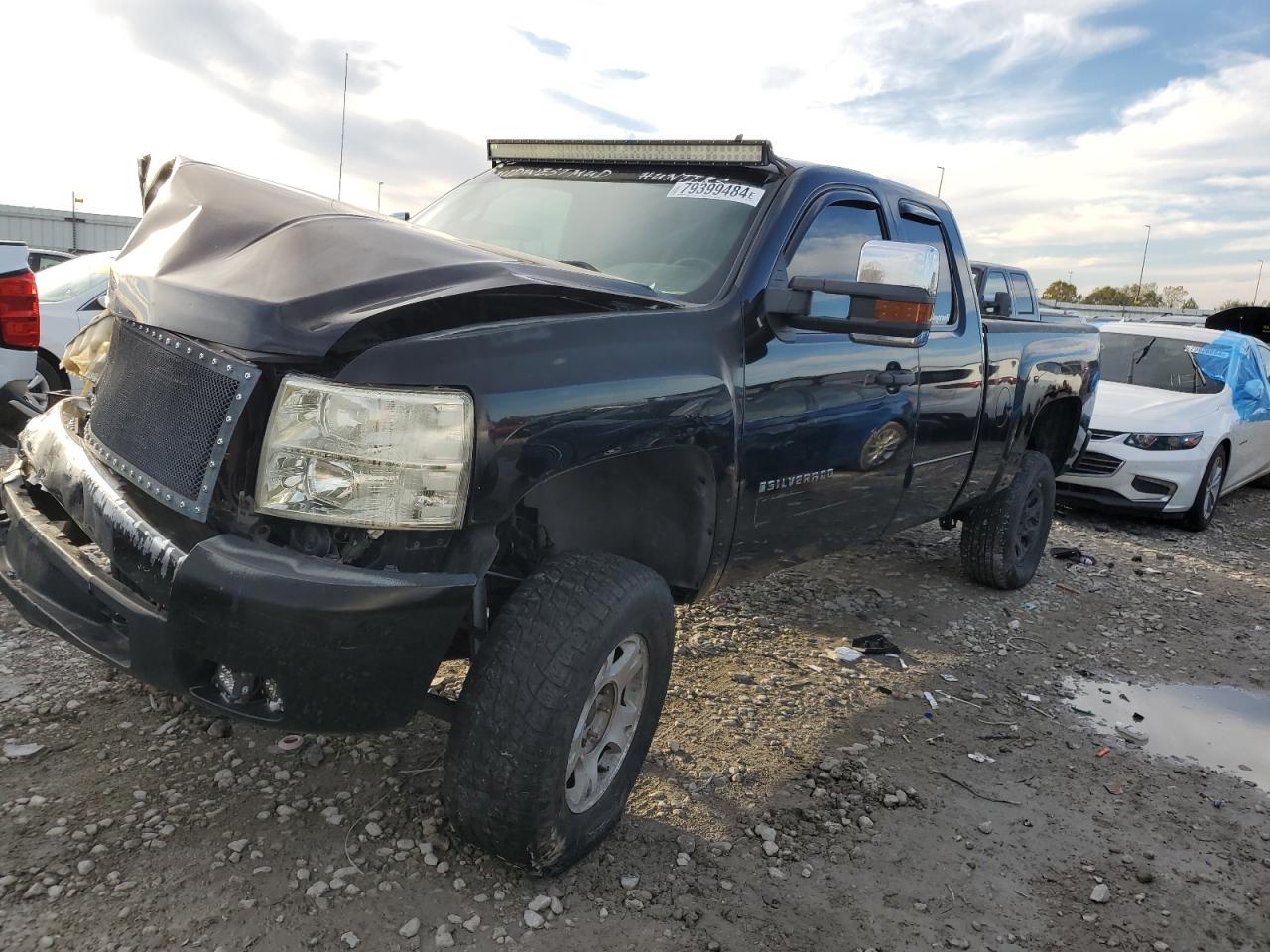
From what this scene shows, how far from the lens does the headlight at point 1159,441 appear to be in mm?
7410

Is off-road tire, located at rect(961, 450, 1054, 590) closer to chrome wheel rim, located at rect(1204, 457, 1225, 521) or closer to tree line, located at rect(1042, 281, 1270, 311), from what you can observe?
chrome wheel rim, located at rect(1204, 457, 1225, 521)

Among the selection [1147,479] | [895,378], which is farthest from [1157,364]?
[895,378]

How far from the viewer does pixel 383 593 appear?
6.41ft

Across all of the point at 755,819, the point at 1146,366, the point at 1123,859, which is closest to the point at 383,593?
the point at 755,819

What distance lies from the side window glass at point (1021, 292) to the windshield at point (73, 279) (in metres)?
12.1

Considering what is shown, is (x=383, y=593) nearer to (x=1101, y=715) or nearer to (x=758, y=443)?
(x=758, y=443)

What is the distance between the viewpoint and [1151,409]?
7742 mm

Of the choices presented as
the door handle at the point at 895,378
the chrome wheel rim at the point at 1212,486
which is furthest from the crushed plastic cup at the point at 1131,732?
the chrome wheel rim at the point at 1212,486

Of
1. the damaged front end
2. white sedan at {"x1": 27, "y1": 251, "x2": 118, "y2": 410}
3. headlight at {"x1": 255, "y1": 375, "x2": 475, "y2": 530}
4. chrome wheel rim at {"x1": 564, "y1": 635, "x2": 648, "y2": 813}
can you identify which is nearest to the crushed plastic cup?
chrome wheel rim at {"x1": 564, "y1": 635, "x2": 648, "y2": 813}

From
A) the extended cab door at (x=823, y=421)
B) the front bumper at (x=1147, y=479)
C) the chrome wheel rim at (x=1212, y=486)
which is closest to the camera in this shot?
the extended cab door at (x=823, y=421)

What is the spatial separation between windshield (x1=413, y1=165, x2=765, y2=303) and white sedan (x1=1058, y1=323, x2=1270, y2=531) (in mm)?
5258

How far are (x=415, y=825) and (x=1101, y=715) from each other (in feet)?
9.44

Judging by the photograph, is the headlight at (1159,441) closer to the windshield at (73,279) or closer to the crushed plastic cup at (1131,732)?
the crushed plastic cup at (1131,732)

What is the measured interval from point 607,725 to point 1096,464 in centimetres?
609
